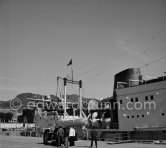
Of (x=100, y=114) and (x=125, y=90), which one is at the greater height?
(x=125, y=90)

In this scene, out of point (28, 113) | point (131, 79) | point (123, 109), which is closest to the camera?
point (123, 109)

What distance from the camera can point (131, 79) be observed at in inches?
1122

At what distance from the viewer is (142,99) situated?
22938mm

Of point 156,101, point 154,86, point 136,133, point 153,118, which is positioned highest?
point 154,86

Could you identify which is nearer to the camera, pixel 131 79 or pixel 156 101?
pixel 156 101

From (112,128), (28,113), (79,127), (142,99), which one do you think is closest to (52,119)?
(79,127)

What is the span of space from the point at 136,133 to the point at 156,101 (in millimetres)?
3712

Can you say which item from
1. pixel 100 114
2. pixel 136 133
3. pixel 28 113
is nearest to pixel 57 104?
pixel 100 114

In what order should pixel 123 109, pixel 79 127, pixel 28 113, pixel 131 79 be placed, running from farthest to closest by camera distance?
pixel 28 113
pixel 131 79
pixel 79 127
pixel 123 109

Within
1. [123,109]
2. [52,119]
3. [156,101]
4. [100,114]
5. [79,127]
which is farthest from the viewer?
[100,114]

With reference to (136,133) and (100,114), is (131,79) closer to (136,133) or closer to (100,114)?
(136,133)

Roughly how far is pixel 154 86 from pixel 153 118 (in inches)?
114

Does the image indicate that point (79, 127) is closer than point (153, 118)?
No

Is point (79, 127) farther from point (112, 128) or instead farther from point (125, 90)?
point (125, 90)
